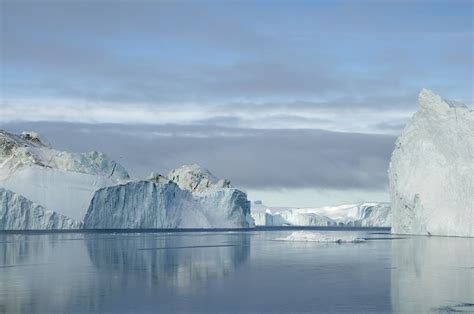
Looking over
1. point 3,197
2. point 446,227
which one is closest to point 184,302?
point 446,227

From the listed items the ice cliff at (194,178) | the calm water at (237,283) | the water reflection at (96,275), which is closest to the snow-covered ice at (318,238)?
the water reflection at (96,275)

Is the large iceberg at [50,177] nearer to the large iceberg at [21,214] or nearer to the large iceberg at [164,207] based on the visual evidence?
the large iceberg at [21,214]

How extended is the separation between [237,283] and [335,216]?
5329 inches

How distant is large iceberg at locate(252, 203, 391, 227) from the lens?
12722 cm

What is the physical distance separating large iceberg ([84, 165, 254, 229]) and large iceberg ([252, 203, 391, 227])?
35.4 m

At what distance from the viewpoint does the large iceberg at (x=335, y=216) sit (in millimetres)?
127225

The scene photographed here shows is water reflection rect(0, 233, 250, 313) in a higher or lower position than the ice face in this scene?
lower

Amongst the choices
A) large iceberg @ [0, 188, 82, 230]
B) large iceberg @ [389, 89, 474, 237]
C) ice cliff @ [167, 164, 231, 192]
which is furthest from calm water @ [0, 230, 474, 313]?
ice cliff @ [167, 164, 231, 192]

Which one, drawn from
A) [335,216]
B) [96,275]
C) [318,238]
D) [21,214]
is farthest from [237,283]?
[335,216]

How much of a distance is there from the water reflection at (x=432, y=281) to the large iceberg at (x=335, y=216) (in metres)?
93.3

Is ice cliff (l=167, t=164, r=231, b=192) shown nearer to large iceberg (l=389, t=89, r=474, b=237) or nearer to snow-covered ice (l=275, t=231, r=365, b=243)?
large iceberg (l=389, t=89, r=474, b=237)

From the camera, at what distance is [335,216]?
510ft

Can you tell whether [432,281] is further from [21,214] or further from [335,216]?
[335,216]

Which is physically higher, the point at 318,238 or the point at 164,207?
the point at 164,207
